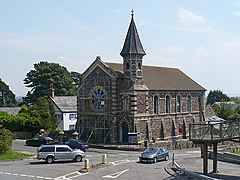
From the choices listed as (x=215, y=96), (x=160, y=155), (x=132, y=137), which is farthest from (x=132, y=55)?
(x=215, y=96)

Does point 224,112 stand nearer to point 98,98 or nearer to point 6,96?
point 98,98

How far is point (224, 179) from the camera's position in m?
28.9

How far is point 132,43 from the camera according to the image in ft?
178

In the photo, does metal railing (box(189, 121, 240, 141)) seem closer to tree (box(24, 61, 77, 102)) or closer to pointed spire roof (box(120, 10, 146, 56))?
pointed spire roof (box(120, 10, 146, 56))

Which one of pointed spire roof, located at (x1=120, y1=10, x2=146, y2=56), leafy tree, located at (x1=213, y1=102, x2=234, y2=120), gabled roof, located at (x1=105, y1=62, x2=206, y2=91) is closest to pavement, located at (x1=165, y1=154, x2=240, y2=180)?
pointed spire roof, located at (x1=120, y1=10, x2=146, y2=56)

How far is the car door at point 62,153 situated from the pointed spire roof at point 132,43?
19842mm

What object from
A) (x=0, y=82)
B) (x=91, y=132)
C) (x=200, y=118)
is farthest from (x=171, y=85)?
(x=0, y=82)

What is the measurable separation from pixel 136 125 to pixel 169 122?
8482 mm

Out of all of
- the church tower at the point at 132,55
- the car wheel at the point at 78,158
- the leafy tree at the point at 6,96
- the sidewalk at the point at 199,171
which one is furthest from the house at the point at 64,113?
the leafy tree at the point at 6,96

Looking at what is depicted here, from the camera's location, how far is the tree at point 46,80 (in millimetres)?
96062

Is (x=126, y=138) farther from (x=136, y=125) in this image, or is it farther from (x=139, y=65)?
(x=139, y=65)

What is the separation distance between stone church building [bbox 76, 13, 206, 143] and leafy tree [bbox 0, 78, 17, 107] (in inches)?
2008

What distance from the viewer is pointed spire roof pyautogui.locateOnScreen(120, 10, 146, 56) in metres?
53.7

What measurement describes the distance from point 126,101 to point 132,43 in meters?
7.21
